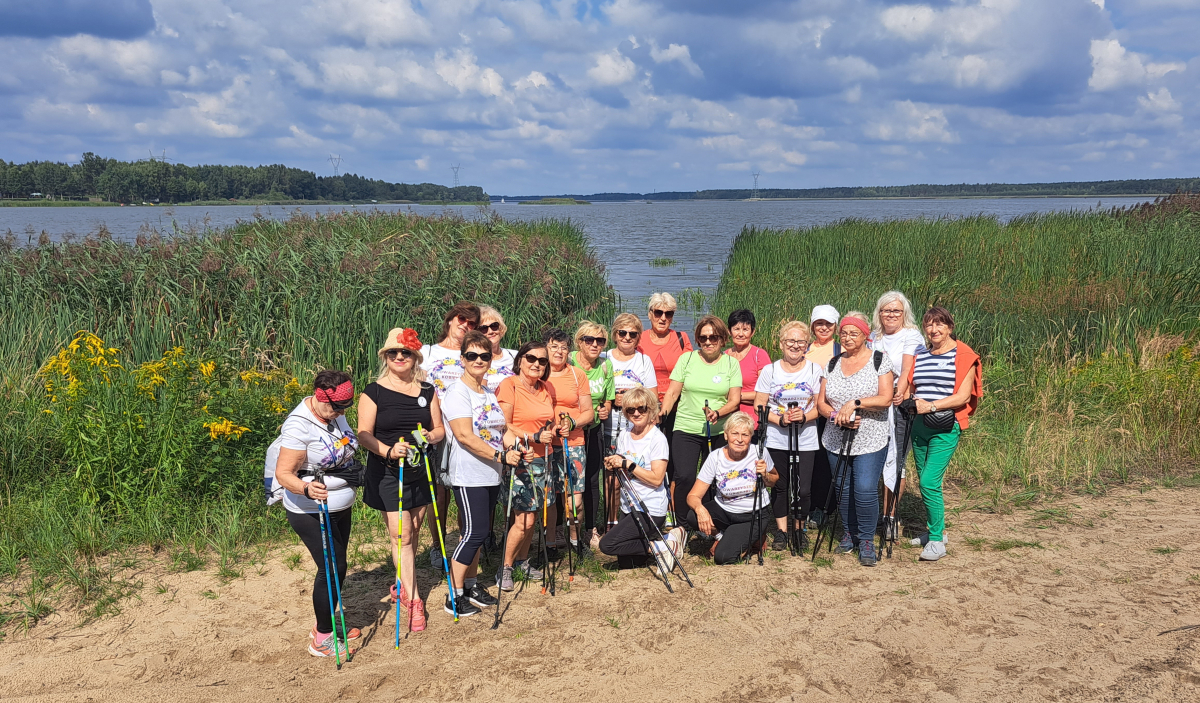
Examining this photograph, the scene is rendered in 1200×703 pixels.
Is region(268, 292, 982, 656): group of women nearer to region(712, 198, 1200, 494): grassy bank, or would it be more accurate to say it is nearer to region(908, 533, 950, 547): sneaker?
region(908, 533, 950, 547): sneaker

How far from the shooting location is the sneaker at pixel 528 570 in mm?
5652

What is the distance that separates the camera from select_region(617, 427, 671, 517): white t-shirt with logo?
562cm

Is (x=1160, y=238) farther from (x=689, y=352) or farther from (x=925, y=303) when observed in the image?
(x=689, y=352)

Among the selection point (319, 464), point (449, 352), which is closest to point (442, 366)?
point (449, 352)

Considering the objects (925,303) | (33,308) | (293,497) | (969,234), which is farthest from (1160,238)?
(33,308)

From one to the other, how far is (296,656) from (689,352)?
134 inches

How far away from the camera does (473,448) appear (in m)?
4.75

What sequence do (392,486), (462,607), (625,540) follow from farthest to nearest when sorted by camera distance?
(625,540) < (462,607) < (392,486)

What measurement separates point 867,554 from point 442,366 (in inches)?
132

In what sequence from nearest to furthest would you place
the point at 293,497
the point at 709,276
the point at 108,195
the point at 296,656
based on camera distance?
the point at 293,497 < the point at 296,656 < the point at 709,276 < the point at 108,195

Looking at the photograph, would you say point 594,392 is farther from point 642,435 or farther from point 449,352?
point 449,352

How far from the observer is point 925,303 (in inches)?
579

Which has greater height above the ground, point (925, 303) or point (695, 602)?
point (925, 303)

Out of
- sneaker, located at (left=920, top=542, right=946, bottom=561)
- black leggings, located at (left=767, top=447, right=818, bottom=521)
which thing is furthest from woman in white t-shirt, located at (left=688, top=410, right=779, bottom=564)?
sneaker, located at (left=920, top=542, right=946, bottom=561)
